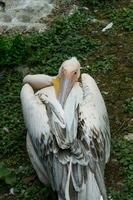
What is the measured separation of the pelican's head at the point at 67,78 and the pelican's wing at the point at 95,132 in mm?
155

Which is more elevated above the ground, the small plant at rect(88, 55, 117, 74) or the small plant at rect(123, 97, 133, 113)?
the small plant at rect(123, 97, 133, 113)

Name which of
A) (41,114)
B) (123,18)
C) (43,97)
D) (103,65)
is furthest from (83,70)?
(41,114)

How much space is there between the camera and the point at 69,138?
16.9ft

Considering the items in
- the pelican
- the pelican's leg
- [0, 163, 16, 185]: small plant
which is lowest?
[0, 163, 16, 185]: small plant

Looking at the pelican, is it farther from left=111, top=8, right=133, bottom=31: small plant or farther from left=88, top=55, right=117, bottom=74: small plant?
left=111, top=8, right=133, bottom=31: small plant

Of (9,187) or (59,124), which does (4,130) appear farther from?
(59,124)

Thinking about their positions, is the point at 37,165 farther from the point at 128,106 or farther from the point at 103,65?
the point at 103,65

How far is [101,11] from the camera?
797 cm

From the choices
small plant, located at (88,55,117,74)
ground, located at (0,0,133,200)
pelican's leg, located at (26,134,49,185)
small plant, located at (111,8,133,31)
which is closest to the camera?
pelican's leg, located at (26,134,49,185)

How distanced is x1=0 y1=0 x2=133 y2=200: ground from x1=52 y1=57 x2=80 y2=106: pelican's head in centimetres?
58

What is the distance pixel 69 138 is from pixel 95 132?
0.77ft

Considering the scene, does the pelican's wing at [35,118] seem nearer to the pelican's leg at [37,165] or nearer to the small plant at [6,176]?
the pelican's leg at [37,165]

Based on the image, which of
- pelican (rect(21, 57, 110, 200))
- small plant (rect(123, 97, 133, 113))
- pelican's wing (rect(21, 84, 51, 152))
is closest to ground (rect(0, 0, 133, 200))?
small plant (rect(123, 97, 133, 113))

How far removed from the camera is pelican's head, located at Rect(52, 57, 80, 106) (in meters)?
5.62
